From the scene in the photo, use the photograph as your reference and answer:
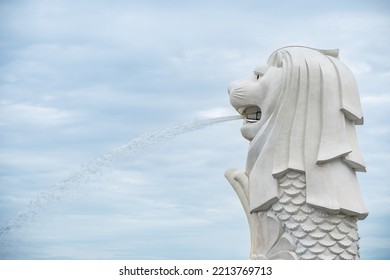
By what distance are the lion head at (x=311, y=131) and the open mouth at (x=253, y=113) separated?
0.88ft

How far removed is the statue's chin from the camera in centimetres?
1196

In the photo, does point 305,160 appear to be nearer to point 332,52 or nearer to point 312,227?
point 312,227

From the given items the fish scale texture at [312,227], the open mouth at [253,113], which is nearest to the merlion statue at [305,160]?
the fish scale texture at [312,227]

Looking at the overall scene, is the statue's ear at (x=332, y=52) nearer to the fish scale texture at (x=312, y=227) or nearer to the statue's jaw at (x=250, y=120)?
the statue's jaw at (x=250, y=120)

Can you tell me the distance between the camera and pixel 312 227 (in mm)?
11195

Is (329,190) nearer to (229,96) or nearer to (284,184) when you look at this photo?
(284,184)

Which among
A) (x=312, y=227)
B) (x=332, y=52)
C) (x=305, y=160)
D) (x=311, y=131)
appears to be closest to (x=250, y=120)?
(x=311, y=131)

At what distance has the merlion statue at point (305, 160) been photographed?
11211 mm

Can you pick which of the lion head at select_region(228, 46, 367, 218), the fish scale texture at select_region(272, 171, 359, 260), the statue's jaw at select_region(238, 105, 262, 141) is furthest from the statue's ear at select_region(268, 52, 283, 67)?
the fish scale texture at select_region(272, 171, 359, 260)

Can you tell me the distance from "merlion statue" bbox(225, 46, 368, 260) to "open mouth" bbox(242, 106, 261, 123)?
0.57 ft

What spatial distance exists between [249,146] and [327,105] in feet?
4.34
